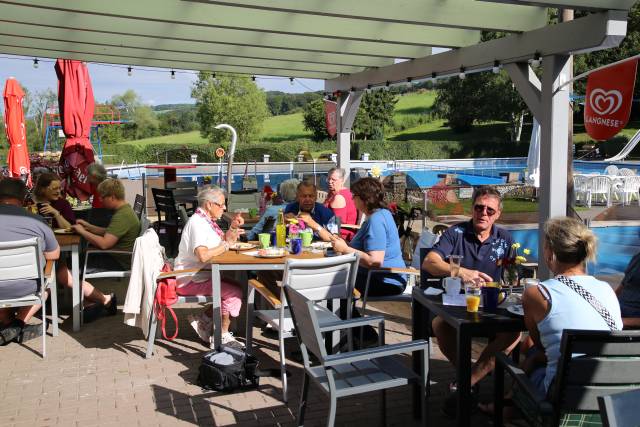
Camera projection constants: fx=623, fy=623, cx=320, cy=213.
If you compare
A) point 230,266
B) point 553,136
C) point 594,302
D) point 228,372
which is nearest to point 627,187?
point 553,136

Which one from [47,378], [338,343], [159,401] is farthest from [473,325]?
[47,378]

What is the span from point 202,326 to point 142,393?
0.93 metres

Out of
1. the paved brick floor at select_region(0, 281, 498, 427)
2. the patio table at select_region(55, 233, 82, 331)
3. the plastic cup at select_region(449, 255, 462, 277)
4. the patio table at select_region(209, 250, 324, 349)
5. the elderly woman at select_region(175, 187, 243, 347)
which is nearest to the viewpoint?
the plastic cup at select_region(449, 255, 462, 277)

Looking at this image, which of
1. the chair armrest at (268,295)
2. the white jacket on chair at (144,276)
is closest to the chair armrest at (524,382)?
the chair armrest at (268,295)

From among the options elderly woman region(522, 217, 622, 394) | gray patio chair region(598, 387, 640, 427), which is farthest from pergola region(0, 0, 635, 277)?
gray patio chair region(598, 387, 640, 427)

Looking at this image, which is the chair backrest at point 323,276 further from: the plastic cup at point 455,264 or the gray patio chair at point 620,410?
the gray patio chair at point 620,410

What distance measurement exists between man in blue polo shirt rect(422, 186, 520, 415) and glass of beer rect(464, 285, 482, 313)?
0.49m

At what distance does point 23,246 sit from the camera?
404 cm

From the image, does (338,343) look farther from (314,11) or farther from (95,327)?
(314,11)

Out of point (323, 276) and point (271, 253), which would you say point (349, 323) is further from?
point (271, 253)

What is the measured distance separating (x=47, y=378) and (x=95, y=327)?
3.61 feet

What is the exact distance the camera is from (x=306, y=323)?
2.64 m

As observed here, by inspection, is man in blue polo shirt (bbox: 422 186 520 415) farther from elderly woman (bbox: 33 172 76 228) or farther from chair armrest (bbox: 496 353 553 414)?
elderly woman (bbox: 33 172 76 228)

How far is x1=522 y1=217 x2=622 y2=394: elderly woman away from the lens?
225cm
